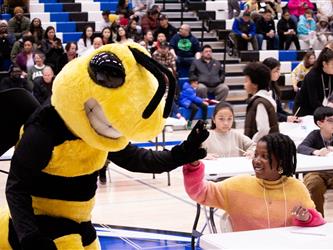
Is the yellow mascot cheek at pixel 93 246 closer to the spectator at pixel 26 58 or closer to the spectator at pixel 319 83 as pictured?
the spectator at pixel 319 83

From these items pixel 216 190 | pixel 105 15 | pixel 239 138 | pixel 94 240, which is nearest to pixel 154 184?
pixel 239 138

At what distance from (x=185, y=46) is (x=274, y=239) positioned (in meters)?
10.1

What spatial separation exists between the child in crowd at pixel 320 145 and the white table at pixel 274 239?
235 cm

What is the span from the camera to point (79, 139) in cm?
270

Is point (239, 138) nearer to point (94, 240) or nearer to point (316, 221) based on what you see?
point (316, 221)

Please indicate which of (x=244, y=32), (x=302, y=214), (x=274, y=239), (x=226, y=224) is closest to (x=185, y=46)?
(x=244, y=32)

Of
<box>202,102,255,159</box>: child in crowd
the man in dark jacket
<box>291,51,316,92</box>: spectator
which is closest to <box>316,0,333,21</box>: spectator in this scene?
the man in dark jacket

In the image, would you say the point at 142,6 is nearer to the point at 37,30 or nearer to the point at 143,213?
the point at 37,30

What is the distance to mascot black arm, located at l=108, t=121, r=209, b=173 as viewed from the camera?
2.79 metres

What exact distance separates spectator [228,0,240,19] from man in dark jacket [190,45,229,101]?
9.41 ft

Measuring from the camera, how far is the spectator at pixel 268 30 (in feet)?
47.1

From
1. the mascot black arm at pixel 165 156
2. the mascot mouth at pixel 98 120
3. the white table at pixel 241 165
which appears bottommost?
the white table at pixel 241 165

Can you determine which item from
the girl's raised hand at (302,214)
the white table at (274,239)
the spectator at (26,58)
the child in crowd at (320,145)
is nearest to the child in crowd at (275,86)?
the child in crowd at (320,145)

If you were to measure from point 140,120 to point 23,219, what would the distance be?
0.54 metres
